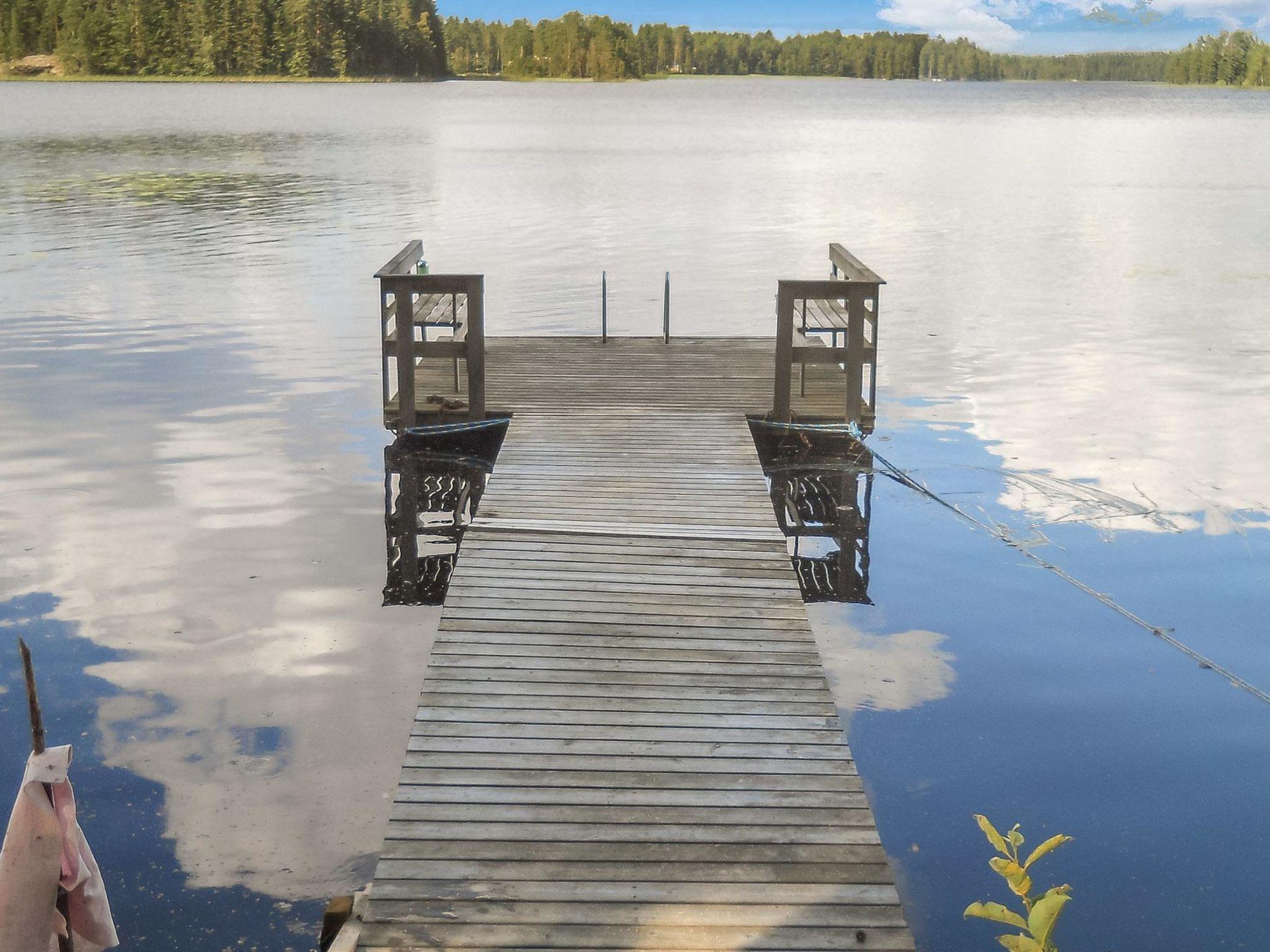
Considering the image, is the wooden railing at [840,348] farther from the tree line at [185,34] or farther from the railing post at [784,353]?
the tree line at [185,34]

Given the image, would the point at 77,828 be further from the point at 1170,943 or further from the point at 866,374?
the point at 866,374

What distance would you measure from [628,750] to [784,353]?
6807 mm

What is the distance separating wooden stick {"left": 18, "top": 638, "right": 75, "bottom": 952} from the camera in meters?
4.46

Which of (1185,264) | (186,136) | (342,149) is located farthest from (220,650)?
(186,136)

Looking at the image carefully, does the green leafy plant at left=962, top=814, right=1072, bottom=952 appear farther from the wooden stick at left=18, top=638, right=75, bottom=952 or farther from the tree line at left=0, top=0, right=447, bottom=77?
the tree line at left=0, top=0, right=447, bottom=77

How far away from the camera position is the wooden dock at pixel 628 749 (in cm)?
512

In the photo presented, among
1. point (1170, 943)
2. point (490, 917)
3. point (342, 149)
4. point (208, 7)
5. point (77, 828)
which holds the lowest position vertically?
point (1170, 943)

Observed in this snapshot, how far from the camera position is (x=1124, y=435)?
14945 mm

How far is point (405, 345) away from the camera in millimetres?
12297

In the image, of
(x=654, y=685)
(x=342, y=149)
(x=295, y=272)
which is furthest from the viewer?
(x=342, y=149)

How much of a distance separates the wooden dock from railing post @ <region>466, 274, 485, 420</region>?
1921mm

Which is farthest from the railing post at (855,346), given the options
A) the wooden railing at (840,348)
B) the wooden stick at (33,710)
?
the wooden stick at (33,710)

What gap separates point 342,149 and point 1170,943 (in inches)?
2640

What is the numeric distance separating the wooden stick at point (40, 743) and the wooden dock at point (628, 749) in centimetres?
108
